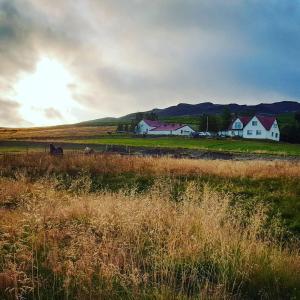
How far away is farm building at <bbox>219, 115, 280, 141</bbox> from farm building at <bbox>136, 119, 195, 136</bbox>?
2500cm

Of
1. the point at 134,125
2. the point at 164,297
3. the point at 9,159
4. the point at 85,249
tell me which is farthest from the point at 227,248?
the point at 134,125

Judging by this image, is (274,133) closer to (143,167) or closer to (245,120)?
(245,120)

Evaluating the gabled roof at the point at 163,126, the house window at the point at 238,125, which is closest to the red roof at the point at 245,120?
the house window at the point at 238,125

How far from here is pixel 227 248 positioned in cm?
746

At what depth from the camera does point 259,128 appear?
111938 mm

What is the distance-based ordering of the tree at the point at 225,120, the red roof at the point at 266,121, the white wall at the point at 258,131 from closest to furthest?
the red roof at the point at 266,121 → the white wall at the point at 258,131 → the tree at the point at 225,120

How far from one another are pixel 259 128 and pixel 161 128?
41588 millimetres

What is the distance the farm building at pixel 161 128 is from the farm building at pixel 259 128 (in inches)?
984

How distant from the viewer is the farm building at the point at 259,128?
11031 cm

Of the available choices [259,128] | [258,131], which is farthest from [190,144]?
[258,131]

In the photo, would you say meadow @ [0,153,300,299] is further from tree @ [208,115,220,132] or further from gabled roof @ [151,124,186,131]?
gabled roof @ [151,124,186,131]

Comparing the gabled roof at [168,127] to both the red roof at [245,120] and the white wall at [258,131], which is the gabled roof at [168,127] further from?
the white wall at [258,131]

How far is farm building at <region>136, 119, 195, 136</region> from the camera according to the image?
141413mm

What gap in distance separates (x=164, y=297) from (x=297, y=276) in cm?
270
